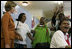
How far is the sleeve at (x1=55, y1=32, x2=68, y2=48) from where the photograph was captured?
142 centimetres

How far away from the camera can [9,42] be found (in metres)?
1.74

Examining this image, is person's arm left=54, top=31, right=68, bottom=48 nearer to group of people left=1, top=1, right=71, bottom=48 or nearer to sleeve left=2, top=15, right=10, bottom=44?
group of people left=1, top=1, right=71, bottom=48

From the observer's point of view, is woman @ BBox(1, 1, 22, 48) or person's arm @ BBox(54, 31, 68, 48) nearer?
person's arm @ BBox(54, 31, 68, 48)

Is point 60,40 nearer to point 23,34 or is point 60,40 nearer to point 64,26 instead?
point 64,26

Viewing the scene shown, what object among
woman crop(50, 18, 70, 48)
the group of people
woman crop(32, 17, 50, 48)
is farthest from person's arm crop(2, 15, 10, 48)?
woman crop(32, 17, 50, 48)

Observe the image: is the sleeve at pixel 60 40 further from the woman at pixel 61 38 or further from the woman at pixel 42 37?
the woman at pixel 42 37

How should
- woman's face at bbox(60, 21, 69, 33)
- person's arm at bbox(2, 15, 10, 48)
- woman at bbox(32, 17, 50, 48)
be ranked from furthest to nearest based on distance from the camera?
woman at bbox(32, 17, 50, 48)
person's arm at bbox(2, 15, 10, 48)
woman's face at bbox(60, 21, 69, 33)

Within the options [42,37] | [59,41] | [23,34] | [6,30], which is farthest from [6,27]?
[42,37]

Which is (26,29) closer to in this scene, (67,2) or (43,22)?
(43,22)

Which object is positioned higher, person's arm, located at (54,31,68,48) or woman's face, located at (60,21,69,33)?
woman's face, located at (60,21,69,33)

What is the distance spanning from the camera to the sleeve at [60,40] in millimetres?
1421

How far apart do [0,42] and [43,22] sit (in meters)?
1.07

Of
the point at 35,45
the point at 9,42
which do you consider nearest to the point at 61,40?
the point at 9,42

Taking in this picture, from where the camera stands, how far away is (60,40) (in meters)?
1.45
